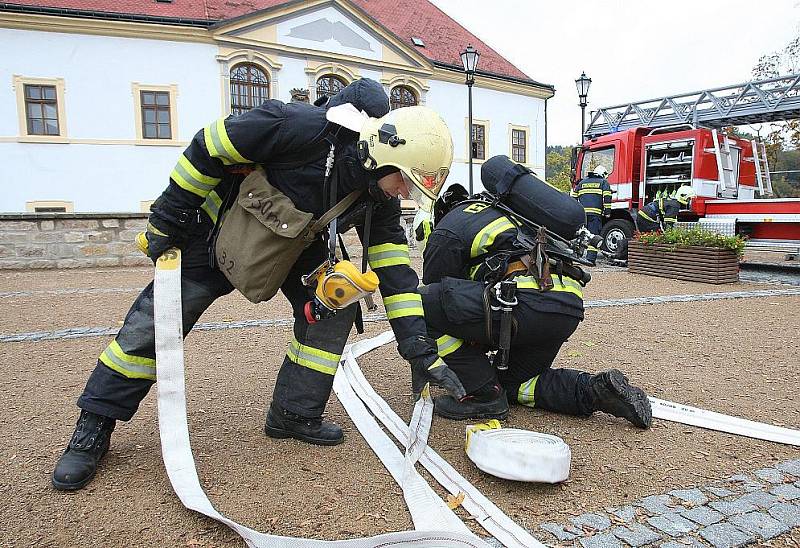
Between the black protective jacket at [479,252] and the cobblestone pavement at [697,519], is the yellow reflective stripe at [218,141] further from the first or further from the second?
the cobblestone pavement at [697,519]

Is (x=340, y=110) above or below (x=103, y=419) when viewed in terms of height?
above

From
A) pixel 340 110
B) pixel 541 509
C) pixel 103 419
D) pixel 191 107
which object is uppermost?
pixel 191 107

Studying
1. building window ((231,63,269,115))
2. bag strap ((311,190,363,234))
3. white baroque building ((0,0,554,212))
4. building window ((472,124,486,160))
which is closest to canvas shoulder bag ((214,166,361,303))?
bag strap ((311,190,363,234))

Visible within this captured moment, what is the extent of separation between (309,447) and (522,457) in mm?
1018

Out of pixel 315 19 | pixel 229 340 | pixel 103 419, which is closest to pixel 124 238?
pixel 229 340

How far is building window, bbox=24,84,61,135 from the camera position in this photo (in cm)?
1848

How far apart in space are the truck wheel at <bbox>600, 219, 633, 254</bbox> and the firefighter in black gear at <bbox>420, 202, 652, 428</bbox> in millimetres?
9860

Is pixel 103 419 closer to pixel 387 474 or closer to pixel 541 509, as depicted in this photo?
pixel 387 474

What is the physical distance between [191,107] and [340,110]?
19316 mm

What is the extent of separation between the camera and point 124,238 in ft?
37.5

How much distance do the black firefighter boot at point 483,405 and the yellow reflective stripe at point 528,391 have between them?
121 millimetres

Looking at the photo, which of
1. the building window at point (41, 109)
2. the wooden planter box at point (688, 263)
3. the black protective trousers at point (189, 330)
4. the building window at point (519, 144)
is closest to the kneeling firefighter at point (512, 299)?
the black protective trousers at point (189, 330)

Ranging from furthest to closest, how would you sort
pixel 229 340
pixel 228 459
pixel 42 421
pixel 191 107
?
pixel 191 107, pixel 229 340, pixel 42 421, pixel 228 459

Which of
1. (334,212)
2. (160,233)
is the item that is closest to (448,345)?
(334,212)
